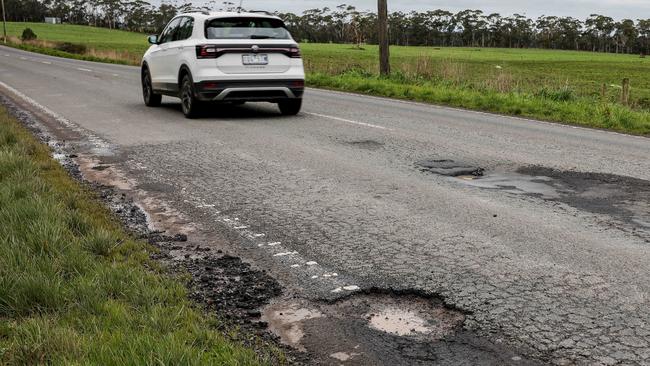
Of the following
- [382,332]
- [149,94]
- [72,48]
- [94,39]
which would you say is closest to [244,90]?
[149,94]

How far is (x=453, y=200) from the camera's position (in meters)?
5.76

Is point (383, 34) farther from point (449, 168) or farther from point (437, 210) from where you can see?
point (437, 210)

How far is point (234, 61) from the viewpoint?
10.9 metres

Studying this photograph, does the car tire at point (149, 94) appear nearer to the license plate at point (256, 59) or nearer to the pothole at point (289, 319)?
the license plate at point (256, 59)

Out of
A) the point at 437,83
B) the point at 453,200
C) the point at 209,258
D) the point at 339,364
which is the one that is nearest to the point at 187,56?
the point at 453,200

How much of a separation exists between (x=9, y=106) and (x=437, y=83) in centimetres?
1252

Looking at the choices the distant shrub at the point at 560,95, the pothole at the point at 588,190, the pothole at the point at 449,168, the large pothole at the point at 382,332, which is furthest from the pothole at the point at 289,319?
the distant shrub at the point at 560,95

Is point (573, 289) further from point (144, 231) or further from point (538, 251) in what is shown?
point (144, 231)

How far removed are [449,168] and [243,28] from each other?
5.35 metres

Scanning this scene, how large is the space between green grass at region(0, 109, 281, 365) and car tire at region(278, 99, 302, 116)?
7.41 meters

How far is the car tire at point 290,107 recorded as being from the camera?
1205cm

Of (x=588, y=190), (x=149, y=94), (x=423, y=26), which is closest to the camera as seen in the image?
(x=588, y=190)

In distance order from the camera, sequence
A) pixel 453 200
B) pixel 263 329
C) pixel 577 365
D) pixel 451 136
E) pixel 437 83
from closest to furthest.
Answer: pixel 577 365, pixel 263 329, pixel 453 200, pixel 451 136, pixel 437 83

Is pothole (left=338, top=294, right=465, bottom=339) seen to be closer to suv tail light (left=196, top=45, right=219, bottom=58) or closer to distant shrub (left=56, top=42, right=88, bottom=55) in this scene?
suv tail light (left=196, top=45, right=219, bottom=58)
